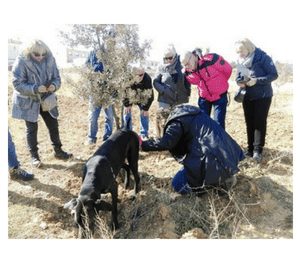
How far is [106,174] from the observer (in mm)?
4164

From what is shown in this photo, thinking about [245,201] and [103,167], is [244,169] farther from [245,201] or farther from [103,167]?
[103,167]

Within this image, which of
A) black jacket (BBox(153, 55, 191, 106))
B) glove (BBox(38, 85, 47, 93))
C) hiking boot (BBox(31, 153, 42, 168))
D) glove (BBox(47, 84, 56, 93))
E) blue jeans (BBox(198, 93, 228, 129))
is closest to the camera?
glove (BBox(38, 85, 47, 93))

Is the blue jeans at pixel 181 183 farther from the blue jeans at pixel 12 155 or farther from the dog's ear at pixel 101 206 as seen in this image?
the blue jeans at pixel 12 155

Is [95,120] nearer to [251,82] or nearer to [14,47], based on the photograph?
[251,82]

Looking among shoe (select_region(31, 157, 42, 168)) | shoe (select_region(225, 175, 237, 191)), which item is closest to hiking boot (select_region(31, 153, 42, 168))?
shoe (select_region(31, 157, 42, 168))

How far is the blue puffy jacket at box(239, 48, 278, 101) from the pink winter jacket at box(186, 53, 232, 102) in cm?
38

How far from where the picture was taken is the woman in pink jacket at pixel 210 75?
5.02m

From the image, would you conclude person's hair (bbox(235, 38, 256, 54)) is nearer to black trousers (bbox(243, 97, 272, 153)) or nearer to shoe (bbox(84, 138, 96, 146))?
black trousers (bbox(243, 97, 272, 153))

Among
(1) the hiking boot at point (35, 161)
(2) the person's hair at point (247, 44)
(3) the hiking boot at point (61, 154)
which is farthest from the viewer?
(3) the hiking boot at point (61, 154)

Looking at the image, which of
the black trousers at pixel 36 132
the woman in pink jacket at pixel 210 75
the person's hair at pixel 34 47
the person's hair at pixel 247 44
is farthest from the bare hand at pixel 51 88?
the person's hair at pixel 247 44

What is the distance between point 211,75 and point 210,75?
2 centimetres

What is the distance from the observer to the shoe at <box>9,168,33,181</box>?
5.08m

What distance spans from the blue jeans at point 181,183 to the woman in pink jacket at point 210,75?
130 centimetres

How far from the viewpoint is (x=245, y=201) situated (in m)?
4.35
